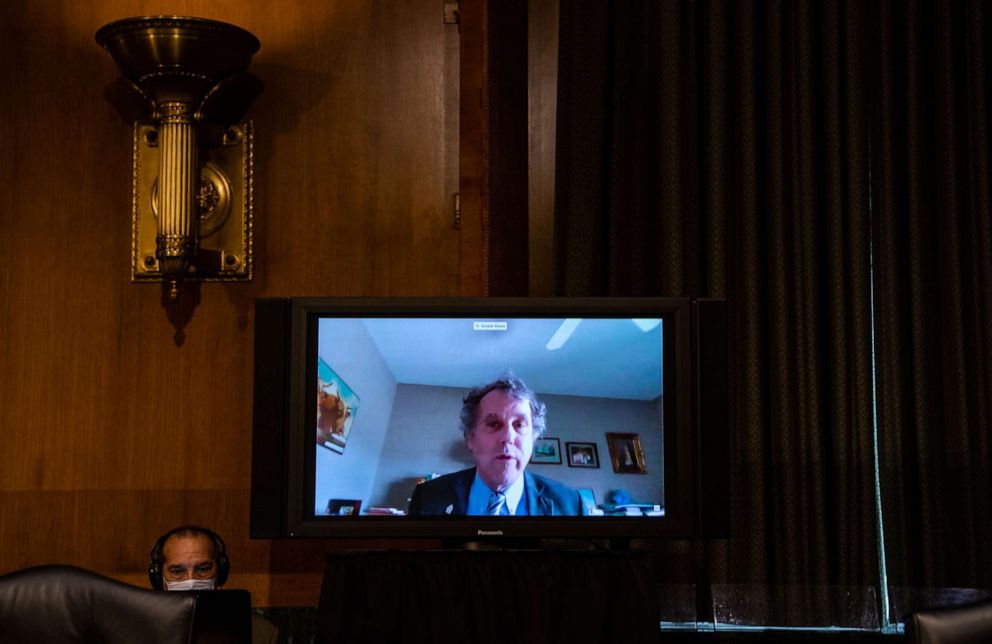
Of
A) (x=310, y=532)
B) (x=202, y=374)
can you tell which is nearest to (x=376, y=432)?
(x=310, y=532)

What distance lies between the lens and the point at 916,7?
3.29 meters

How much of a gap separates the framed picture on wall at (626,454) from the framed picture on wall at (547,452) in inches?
4.5

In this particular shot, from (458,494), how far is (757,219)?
104cm

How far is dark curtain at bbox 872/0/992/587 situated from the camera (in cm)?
321

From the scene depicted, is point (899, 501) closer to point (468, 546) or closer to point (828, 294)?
point (828, 294)

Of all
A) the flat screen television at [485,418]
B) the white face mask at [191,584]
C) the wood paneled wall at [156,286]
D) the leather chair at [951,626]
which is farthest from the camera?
the wood paneled wall at [156,286]

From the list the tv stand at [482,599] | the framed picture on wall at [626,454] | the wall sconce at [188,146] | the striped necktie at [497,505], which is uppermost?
the wall sconce at [188,146]

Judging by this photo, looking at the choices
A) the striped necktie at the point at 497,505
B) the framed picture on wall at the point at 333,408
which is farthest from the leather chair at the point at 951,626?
the framed picture on wall at the point at 333,408

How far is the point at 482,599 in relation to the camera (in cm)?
279

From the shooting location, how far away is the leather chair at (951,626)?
6.84 feet

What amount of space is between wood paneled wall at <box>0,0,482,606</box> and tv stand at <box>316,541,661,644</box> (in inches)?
23.4

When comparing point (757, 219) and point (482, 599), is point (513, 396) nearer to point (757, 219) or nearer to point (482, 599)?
point (482, 599)

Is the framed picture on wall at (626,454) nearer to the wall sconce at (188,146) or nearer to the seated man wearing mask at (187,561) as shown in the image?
the seated man wearing mask at (187,561)

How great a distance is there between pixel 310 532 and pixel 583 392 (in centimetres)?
68
